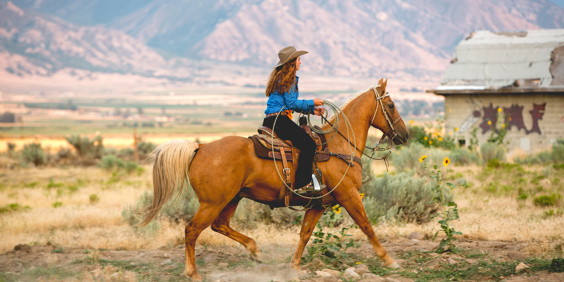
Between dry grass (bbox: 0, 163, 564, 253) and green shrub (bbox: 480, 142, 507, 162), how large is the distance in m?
6.30

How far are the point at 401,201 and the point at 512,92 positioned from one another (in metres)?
13.9

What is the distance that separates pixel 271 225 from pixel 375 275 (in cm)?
393

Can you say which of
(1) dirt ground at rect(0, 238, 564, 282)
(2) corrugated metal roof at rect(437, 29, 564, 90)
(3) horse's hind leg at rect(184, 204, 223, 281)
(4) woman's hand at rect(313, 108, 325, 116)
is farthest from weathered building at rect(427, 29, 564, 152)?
(3) horse's hind leg at rect(184, 204, 223, 281)

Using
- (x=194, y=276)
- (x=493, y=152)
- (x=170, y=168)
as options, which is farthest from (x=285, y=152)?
(x=493, y=152)

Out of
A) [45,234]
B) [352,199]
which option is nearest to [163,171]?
[352,199]

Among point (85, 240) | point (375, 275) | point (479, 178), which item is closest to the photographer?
point (375, 275)

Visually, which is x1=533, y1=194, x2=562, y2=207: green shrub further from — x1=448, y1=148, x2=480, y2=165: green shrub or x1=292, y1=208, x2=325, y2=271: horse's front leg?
x1=448, y1=148, x2=480, y2=165: green shrub

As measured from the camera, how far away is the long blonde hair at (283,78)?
23.0 feet

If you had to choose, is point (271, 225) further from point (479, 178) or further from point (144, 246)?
point (479, 178)

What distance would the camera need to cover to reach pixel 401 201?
35.3 ft

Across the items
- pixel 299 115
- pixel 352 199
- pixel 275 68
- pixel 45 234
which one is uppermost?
pixel 275 68

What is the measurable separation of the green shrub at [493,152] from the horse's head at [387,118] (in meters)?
12.9

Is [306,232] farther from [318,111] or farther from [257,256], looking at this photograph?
[318,111]

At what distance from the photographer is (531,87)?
22094mm
